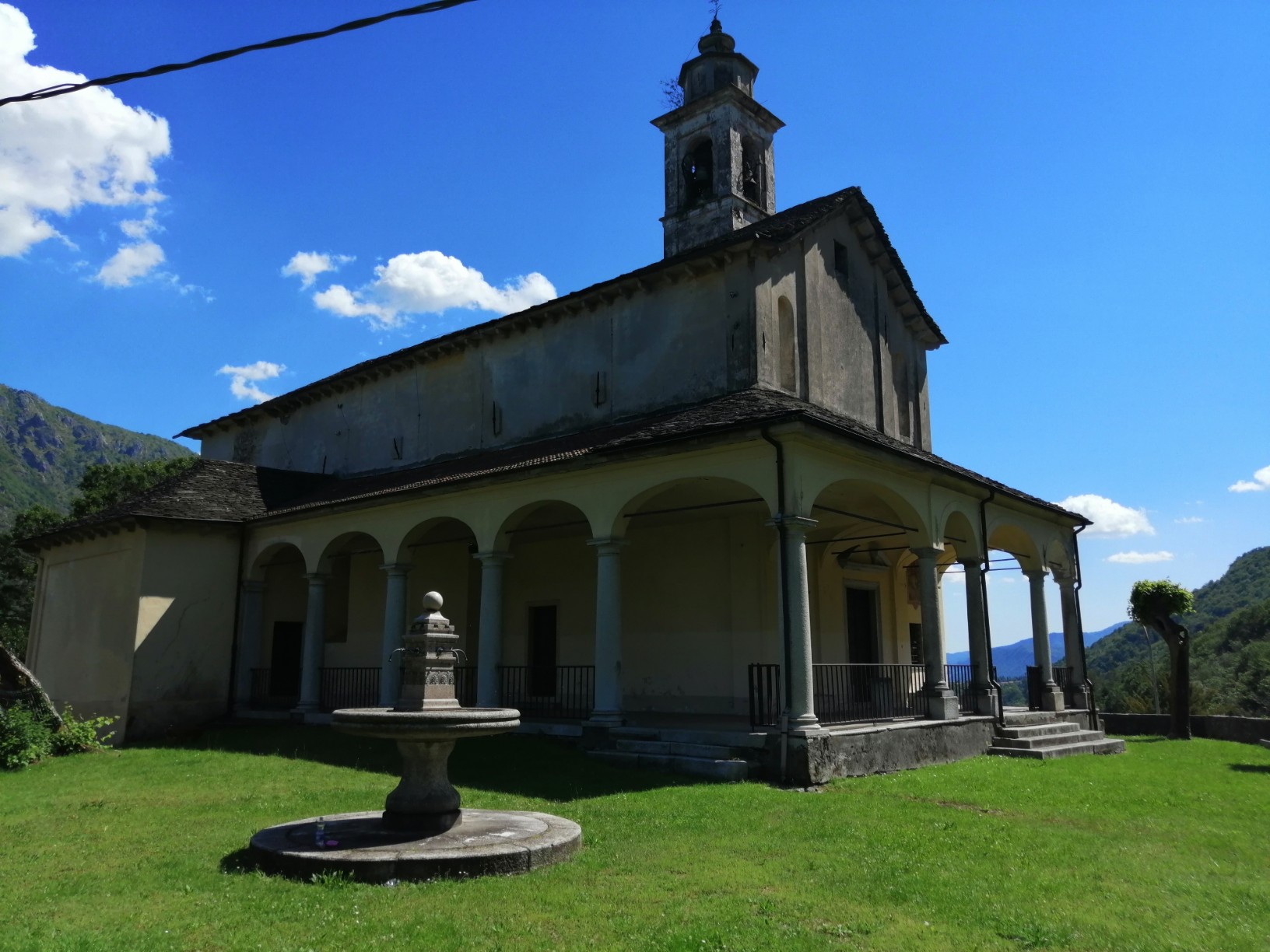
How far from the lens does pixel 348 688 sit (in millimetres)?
21703

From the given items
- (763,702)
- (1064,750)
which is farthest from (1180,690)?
(763,702)

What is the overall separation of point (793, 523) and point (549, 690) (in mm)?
10187

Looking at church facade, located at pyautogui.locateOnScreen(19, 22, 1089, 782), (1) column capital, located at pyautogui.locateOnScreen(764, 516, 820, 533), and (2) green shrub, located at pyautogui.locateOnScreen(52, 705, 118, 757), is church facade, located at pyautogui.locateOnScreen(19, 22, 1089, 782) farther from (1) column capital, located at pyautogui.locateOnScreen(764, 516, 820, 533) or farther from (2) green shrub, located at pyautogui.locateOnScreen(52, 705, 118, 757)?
(2) green shrub, located at pyautogui.locateOnScreen(52, 705, 118, 757)

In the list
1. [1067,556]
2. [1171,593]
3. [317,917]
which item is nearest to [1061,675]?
[1067,556]

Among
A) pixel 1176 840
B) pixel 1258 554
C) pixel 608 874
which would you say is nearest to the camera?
pixel 608 874

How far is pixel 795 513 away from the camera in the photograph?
40.8 ft

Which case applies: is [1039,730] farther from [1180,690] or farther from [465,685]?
[465,685]

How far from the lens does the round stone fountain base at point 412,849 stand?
21.8 feet

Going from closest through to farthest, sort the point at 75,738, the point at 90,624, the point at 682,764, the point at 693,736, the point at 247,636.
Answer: the point at 682,764, the point at 693,736, the point at 75,738, the point at 90,624, the point at 247,636

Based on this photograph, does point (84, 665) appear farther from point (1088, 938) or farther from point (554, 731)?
point (1088, 938)

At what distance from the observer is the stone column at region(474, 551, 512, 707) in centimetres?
1556

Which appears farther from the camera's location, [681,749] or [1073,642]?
[1073,642]

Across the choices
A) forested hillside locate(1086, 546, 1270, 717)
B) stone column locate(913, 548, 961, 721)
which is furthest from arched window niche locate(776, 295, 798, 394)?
forested hillside locate(1086, 546, 1270, 717)

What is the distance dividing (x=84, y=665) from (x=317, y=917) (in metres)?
17.7
